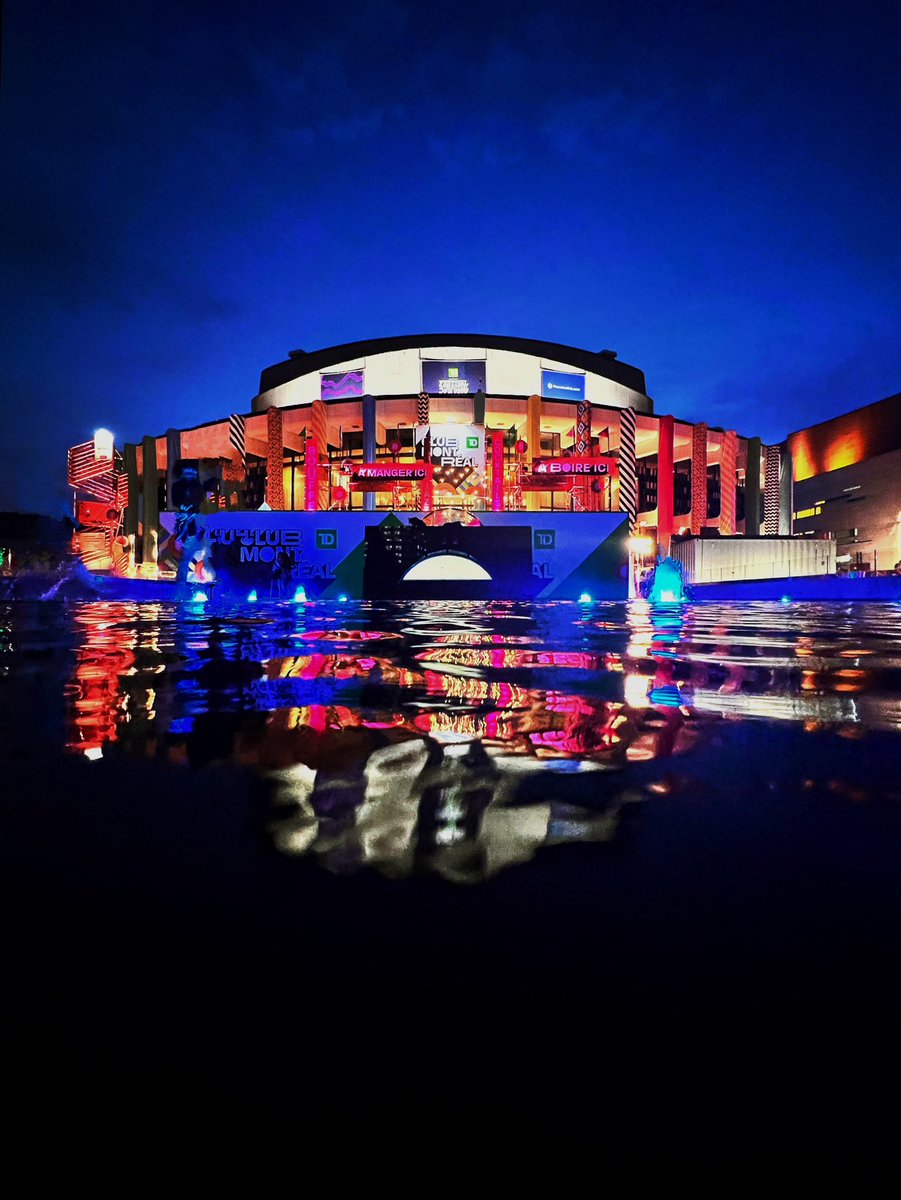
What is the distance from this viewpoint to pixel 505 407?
2822cm

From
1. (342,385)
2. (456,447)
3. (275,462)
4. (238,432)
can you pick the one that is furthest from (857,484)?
(238,432)

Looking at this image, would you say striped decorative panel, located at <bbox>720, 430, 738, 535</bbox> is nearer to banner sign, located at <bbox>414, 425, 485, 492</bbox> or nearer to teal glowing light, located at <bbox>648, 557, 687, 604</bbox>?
teal glowing light, located at <bbox>648, 557, 687, 604</bbox>

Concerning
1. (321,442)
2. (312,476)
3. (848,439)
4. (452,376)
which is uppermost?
(452,376)

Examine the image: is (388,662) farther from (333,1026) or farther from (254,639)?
(333,1026)

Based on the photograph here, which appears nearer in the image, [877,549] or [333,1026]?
[333,1026]

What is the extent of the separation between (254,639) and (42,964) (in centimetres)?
538

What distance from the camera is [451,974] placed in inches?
31.5

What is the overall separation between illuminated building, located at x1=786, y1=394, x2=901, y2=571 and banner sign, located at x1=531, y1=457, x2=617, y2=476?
41.9ft

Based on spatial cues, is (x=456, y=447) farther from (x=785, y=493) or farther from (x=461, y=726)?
(x=461, y=726)

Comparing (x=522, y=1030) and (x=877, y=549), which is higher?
(x=877, y=549)

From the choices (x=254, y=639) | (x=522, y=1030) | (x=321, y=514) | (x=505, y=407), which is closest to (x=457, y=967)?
(x=522, y=1030)

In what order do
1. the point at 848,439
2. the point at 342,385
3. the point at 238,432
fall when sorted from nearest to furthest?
1. the point at 238,432
2. the point at 342,385
3. the point at 848,439

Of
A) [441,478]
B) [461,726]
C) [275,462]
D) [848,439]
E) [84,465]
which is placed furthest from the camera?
[848,439]

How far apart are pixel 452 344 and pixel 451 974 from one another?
32980 millimetres
